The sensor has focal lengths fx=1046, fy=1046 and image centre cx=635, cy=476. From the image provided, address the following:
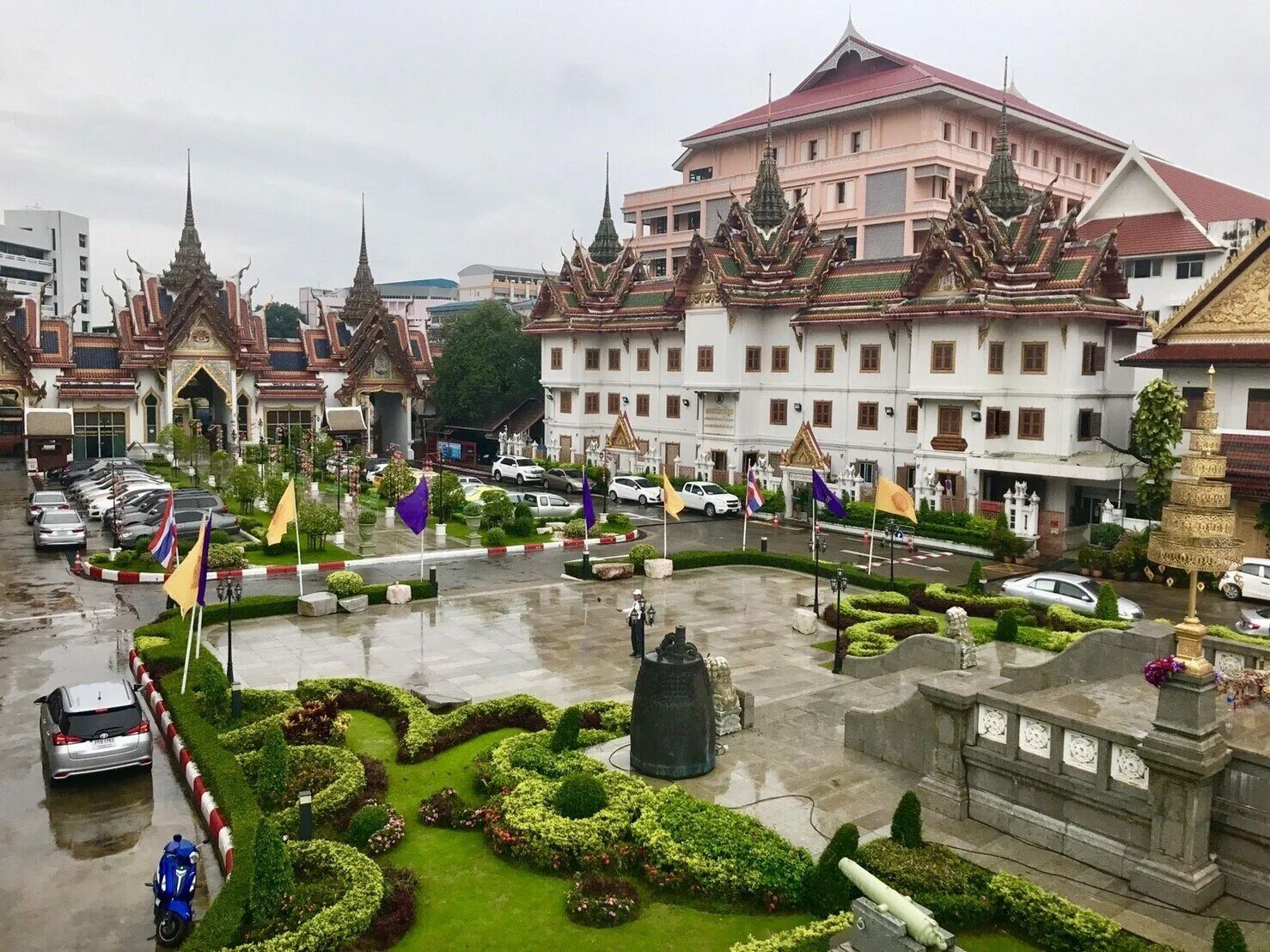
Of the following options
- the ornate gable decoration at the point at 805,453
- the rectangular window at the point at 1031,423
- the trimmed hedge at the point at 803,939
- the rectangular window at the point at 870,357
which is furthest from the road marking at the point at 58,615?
the rectangular window at the point at 1031,423

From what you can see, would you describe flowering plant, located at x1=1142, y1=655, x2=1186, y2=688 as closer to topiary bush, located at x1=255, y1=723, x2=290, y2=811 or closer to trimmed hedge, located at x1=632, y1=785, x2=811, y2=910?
trimmed hedge, located at x1=632, y1=785, x2=811, y2=910

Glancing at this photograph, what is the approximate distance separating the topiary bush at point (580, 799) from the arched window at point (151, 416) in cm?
5408

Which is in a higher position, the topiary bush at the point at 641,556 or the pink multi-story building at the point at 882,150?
the pink multi-story building at the point at 882,150

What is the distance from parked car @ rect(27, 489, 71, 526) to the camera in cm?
3822

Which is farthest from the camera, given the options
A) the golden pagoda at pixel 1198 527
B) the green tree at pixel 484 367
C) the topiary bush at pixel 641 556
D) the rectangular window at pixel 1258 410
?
the green tree at pixel 484 367

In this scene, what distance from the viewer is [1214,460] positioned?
11727 millimetres

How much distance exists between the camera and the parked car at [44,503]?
38219 mm

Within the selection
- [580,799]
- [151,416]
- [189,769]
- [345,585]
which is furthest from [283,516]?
[151,416]

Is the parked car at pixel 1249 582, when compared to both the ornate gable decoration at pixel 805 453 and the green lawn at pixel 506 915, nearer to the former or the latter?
the ornate gable decoration at pixel 805 453

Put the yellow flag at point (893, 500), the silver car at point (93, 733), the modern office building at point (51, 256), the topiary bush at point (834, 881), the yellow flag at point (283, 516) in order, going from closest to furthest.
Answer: the topiary bush at point (834, 881) < the silver car at point (93, 733) < the yellow flag at point (283, 516) < the yellow flag at point (893, 500) < the modern office building at point (51, 256)

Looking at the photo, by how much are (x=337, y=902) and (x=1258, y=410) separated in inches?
1274

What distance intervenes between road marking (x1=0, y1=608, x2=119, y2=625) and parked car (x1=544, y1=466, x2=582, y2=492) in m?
27.1

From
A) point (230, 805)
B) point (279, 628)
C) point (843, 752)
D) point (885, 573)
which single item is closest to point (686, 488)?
point (885, 573)

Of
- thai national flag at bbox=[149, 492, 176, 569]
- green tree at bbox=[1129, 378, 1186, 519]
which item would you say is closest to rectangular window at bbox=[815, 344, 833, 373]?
green tree at bbox=[1129, 378, 1186, 519]
